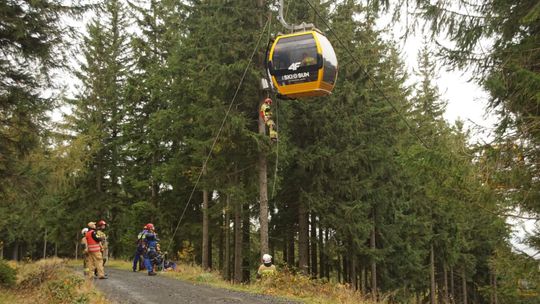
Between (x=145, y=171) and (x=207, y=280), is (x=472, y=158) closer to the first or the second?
(x=207, y=280)

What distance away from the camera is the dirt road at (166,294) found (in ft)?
33.8

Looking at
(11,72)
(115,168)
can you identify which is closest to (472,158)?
(11,72)

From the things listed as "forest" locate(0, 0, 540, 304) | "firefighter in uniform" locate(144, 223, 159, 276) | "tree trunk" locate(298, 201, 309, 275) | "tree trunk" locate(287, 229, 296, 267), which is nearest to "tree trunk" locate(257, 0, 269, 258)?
"forest" locate(0, 0, 540, 304)

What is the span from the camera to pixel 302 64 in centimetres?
1166

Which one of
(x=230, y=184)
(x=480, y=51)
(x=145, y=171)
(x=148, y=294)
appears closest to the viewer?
(x=480, y=51)

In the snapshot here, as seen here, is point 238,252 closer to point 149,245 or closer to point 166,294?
point 149,245

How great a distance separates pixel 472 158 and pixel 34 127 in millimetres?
11736

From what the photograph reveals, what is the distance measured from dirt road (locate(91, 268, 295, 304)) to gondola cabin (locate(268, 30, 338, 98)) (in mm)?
5303

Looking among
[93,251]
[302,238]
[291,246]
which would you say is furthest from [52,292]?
[291,246]

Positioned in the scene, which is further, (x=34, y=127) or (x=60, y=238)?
(x=60, y=238)

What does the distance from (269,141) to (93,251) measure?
7.08 metres

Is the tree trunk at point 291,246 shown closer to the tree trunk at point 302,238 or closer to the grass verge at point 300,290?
the tree trunk at point 302,238

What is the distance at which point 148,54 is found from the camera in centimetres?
2981

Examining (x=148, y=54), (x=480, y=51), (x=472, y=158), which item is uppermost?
(x=148, y=54)
